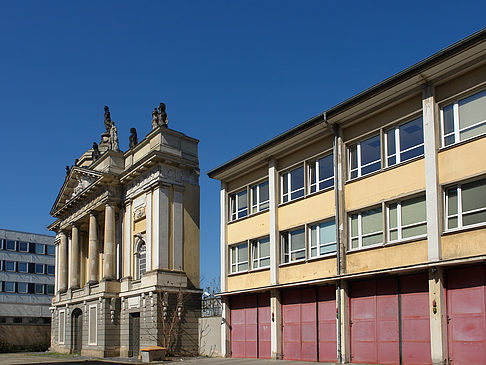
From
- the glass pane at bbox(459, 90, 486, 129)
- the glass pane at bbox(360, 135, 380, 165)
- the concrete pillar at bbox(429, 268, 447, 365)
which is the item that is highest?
the glass pane at bbox(459, 90, 486, 129)

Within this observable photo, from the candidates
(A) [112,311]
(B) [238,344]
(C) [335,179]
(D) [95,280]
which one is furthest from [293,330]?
(D) [95,280]

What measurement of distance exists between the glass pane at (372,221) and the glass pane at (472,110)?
4.57m

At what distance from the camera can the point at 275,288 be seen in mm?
26734

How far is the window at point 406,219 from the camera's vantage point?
786 inches

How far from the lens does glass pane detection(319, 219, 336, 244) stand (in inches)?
942

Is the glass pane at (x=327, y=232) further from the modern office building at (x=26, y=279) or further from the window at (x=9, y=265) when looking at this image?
the window at (x=9, y=265)

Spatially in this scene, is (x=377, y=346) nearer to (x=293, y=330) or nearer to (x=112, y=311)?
(x=293, y=330)

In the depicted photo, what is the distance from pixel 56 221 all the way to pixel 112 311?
18.5m

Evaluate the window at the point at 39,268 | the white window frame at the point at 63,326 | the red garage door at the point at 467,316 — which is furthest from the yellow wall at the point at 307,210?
the window at the point at 39,268

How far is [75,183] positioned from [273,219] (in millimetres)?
27222

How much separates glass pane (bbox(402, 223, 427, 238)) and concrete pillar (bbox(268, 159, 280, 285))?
7773 mm

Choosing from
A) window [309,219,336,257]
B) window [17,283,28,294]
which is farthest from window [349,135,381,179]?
window [17,283,28,294]

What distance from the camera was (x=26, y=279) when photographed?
75688mm

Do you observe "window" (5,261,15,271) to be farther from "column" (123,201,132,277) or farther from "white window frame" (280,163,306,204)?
"white window frame" (280,163,306,204)
